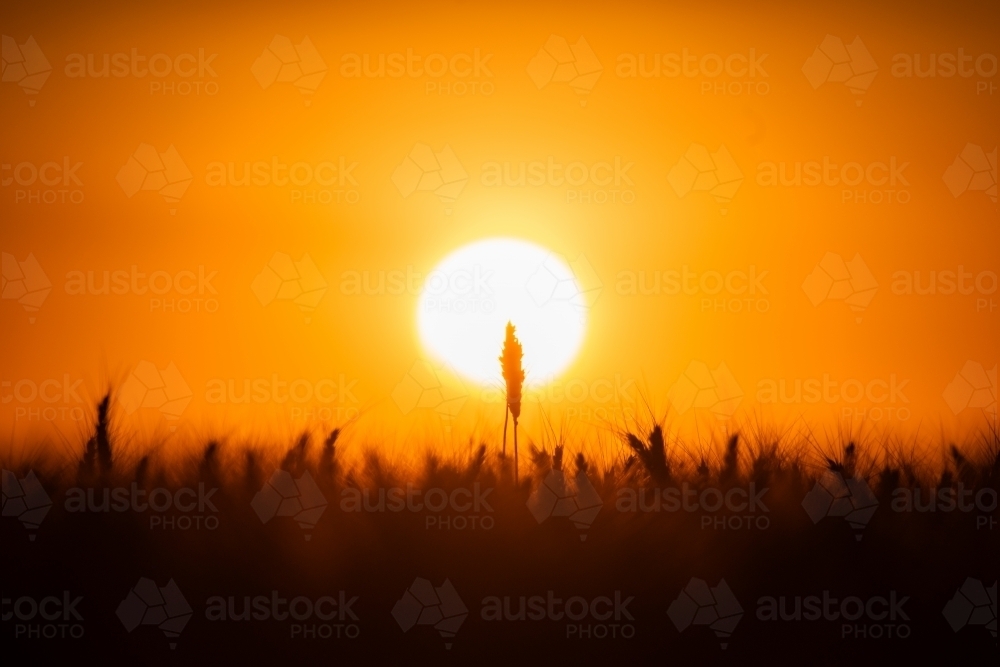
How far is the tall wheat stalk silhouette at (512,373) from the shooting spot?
5.43 m

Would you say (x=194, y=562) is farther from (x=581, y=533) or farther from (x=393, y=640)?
(x=581, y=533)

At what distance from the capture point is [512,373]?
5.53m

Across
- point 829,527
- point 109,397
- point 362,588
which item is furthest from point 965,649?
point 109,397

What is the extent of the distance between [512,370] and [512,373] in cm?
3

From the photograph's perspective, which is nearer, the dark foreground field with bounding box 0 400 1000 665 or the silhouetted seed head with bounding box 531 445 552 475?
the dark foreground field with bounding box 0 400 1000 665

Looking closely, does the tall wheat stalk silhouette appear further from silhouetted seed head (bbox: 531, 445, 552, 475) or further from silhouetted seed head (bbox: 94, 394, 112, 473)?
silhouetted seed head (bbox: 94, 394, 112, 473)

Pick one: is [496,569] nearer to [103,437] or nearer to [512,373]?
[512,373]

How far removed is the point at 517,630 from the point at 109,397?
3.10 m

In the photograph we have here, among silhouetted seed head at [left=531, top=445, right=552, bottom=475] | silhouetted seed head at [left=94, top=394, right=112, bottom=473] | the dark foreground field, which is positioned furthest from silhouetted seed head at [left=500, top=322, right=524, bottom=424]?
silhouetted seed head at [left=94, top=394, right=112, bottom=473]

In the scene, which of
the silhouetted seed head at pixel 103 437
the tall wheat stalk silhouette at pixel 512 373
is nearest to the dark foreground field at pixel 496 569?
the silhouetted seed head at pixel 103 437

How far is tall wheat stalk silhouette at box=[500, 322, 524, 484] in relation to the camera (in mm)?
5430

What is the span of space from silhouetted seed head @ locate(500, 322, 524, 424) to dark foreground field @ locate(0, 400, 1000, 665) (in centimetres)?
48

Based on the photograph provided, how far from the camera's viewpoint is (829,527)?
4547 millimetres

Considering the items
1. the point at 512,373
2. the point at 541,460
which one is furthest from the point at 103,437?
the point at 541,460
